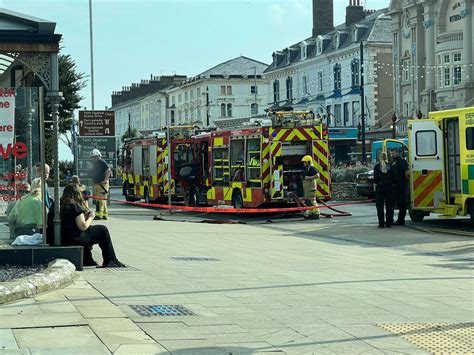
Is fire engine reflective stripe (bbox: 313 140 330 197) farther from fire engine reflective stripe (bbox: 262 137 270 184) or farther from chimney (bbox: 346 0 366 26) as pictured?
chimney (bbox: 346 0 366 26)

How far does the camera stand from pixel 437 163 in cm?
2002

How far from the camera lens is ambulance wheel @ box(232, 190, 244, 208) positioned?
25.4 metres

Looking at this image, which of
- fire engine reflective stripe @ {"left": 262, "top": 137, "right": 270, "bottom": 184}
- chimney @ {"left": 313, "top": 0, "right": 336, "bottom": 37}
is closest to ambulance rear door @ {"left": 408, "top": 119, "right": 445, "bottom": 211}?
fire engine reflective stripe @ {"left": 262, "top": 137, "right": 270, "bottom": 184}

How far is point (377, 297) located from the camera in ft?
31.5

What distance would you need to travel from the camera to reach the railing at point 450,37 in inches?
2242

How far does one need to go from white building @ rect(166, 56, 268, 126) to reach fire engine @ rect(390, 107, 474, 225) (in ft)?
233

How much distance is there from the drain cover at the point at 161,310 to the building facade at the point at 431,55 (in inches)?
1904

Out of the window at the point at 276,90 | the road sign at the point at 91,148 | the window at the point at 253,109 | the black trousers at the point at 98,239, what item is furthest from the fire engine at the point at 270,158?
the window at the point at 253,109

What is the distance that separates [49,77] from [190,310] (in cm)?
420

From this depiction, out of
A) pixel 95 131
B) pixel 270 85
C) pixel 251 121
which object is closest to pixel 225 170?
pixel 251 121

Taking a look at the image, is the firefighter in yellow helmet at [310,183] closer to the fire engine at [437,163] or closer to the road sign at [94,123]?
the fire engine at [437,163]

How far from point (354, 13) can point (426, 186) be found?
57.9m

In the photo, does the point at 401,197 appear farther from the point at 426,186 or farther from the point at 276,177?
the point at 276,177

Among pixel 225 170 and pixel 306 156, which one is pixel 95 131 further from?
pixel 306 156
